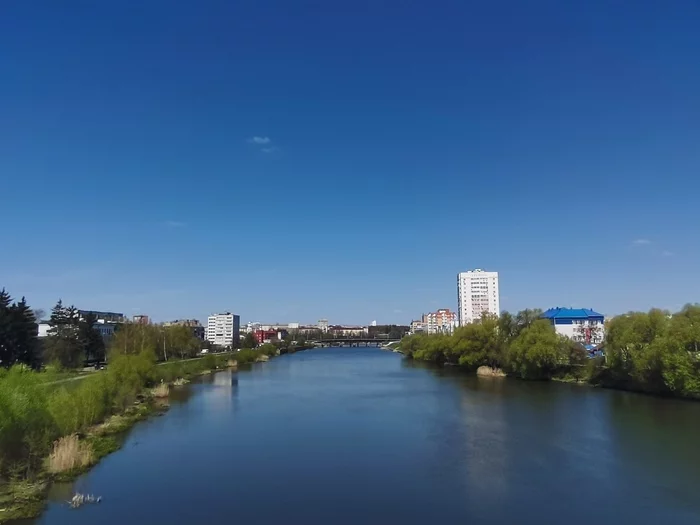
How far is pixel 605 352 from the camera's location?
32469 mm

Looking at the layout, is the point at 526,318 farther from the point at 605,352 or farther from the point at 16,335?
the point at 16,335

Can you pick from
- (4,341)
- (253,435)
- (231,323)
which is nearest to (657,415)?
(253,435)

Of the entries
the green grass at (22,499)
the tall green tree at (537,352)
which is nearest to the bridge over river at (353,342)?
the tall green tree at (537,352)

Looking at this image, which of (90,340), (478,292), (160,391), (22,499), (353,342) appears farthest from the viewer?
(353,342)

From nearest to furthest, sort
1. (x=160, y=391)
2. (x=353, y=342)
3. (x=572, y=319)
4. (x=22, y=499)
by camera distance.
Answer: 1. (x=22, y=499)
2. (x=160, y=391)
3. (x=572, y=319)
4. (x=353, y=342)

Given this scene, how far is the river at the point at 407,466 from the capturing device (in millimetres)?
11180

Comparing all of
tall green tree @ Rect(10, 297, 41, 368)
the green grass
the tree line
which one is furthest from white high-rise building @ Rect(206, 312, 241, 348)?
the green grass

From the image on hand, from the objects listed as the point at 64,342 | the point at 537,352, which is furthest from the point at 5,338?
the point at 537,352

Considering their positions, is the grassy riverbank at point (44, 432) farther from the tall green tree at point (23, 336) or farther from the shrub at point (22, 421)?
the tall green tree at point (23, 336)

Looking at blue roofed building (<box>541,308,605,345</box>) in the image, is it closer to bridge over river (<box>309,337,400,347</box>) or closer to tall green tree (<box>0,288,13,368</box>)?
tall green tree (<box>0,288,13,368</box>)

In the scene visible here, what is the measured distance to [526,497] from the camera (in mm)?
11891

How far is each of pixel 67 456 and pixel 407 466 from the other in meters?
8.90

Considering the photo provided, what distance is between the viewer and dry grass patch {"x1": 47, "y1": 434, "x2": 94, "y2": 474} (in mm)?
13859

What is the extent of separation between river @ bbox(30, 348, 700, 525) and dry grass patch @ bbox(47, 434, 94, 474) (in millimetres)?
514
